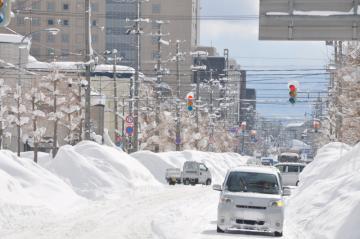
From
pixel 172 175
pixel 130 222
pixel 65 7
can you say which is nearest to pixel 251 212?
pixel 130 222

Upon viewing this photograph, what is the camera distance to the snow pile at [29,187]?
25922 millimetres

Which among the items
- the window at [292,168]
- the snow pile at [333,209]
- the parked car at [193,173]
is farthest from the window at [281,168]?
the snow pile at [333,209]

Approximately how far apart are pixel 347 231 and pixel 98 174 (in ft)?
75.2

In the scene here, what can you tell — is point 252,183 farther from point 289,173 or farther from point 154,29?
point 154,29

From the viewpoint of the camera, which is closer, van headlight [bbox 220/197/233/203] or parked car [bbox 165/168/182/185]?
van headlight [bbox 220/197/233/203]

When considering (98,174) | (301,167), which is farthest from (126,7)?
(98,174)

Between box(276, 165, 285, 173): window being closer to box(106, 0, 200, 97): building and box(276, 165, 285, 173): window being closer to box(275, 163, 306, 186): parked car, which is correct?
box(275, 163, 306, 186): parked car

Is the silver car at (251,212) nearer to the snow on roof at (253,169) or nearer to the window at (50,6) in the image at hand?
Answer: the snow on roof at (253,169)

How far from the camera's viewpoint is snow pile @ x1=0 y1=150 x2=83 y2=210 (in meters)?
25.9

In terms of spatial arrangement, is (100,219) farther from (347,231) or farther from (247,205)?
(347,231)

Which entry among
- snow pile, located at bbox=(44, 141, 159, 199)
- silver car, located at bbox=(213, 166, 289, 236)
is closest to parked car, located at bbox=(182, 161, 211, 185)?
snow pile, located at bbox=(44, 141, 159, 199)

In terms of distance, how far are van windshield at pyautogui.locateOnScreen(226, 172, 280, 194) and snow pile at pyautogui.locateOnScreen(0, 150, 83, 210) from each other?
6.55 m

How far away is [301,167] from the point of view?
52.2m

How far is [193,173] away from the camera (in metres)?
59.0
